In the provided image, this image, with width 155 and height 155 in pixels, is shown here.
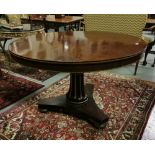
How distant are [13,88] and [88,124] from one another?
1212mm

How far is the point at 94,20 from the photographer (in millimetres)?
3098

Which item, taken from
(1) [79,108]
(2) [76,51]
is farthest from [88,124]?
(2) [76,51]

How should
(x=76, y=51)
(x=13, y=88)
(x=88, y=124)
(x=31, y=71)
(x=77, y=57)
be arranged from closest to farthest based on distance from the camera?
1. (x=77, y=57)
2. (x=76, y=51)
3. (x=88, y=124)
4. (x=13, y=88)
5. (x=31, y=71)

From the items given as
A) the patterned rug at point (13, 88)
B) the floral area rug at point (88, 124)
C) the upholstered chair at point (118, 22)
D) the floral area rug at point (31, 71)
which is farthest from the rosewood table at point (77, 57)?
the upholstered chair at point (118, 22)

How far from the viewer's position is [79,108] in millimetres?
2039

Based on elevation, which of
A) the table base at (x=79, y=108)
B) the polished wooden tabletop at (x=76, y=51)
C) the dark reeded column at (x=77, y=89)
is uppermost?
the polished wooden tabletop at (x=76, y=51)

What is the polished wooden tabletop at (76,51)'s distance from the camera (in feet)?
4.41

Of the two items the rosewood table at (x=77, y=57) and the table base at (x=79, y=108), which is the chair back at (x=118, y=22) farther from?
the table base at (x=79, y=108)

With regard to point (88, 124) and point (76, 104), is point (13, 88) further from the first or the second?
point (88, 124)

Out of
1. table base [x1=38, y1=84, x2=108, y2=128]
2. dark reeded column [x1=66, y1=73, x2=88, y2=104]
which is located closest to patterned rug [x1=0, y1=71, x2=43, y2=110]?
table base [x1=38, y1=84, x2=108, y2=128]

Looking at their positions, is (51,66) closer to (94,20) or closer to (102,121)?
(102,121)

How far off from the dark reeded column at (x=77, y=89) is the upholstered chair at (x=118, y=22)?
4.20ft

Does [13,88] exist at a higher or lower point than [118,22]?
lower

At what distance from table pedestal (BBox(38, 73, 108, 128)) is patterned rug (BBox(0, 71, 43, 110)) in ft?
1.47
